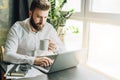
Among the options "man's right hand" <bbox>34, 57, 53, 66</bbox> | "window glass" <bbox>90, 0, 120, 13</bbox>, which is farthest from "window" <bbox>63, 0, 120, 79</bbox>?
"man's right hand" <bbox>34, 57, 53, 66</bbox>

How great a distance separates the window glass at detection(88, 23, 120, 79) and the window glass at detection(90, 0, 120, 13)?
0.54 feet

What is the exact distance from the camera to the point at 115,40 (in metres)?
1.99

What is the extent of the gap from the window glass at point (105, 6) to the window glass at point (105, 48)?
0.16 metres

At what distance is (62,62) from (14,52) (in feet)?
1.93

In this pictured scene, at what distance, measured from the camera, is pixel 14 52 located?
6.04 feet

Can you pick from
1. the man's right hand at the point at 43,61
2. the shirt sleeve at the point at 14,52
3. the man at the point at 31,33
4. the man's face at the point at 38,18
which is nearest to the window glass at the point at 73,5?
the man at the point at 31,33

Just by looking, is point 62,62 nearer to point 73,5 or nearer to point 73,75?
point 73,75

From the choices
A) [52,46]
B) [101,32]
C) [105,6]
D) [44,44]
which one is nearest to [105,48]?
[101,32]

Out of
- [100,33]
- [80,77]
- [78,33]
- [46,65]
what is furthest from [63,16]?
[80,77]

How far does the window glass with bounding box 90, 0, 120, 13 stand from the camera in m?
1.95

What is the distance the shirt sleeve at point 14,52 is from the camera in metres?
1.70

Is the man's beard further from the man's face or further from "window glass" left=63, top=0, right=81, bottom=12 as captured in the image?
"window glass" left=63, top=0, right=81, bottom=12

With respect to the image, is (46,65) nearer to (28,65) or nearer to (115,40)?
(28,65)

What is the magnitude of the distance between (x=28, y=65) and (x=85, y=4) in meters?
1.09
